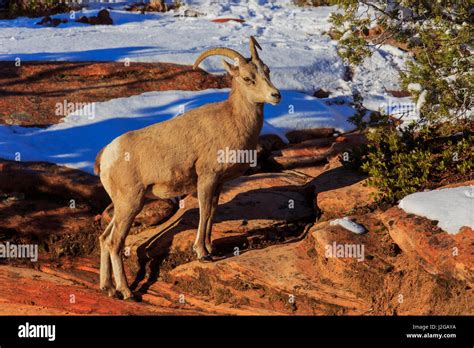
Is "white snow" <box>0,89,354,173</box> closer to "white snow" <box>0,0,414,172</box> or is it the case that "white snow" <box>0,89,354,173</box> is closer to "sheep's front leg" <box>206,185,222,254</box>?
"white snow" <box>0,0,414,172</box>

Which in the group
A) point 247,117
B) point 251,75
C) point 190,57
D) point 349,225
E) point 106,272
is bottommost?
point 106,272

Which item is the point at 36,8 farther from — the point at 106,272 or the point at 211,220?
the point at 211,220

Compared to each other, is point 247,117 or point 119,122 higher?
point 247,117

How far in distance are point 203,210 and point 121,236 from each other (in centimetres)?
137

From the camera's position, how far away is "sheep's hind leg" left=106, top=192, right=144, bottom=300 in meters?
11.4

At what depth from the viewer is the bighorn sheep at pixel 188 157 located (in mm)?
11297

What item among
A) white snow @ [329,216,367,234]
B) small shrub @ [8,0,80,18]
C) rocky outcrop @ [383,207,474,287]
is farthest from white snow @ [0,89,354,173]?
small shrub @ [8,0,80,18]

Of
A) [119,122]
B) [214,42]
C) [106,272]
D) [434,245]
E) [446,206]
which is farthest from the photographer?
[214,42]

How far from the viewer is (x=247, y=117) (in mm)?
11414

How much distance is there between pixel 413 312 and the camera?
33.3 ft

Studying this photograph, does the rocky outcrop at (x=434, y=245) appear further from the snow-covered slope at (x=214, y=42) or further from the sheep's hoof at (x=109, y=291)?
the snow-covered slope at (x=214, y=42)

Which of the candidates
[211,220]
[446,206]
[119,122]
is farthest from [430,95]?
[119,122]

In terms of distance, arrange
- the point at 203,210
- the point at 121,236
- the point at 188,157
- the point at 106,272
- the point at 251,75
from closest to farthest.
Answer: the point at 251,75
the point at 188,157
the point at 203,210
the point at 121,236
the point at 106,272
